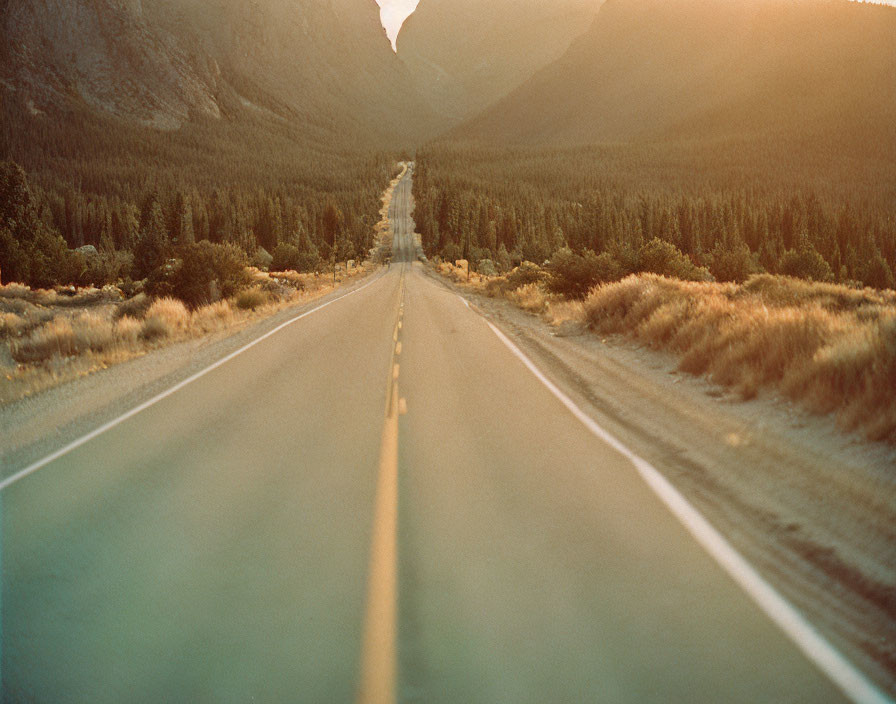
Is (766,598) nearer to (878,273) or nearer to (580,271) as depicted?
(580,271)

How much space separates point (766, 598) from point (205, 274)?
27.1 meters

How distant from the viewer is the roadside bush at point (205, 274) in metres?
27.6

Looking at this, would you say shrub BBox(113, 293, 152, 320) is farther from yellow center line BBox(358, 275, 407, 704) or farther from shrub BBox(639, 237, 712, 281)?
shrub BBox(639, 237, 712, 281)

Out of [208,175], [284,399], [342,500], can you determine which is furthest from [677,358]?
[208,175]

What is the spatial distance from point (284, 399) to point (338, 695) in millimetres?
7210

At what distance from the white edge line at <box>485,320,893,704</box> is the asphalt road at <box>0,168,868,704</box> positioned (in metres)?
0.07

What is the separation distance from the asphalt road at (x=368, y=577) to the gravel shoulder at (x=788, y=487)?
411 millimetres

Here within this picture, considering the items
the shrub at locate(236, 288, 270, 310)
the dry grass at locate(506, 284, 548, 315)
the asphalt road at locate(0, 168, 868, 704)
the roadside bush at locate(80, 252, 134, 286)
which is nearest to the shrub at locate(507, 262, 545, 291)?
the dry grass at locate(506, 284, 548, 315)

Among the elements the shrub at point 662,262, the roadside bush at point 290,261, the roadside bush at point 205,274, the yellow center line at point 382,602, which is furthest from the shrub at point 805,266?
the yellow center line at point 382,602

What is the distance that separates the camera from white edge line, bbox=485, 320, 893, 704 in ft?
10.7

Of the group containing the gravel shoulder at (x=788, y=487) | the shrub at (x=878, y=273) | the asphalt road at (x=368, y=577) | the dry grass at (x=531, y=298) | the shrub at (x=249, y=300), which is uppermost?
the asphalt road at (x=368, y=577)

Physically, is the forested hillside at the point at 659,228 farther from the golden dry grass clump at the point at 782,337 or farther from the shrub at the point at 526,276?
the golden dry grass clump at the point at 782,337

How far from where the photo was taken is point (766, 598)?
4.08 meters

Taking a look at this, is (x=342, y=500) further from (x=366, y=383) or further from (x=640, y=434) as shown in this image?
(x=366, y=383)
